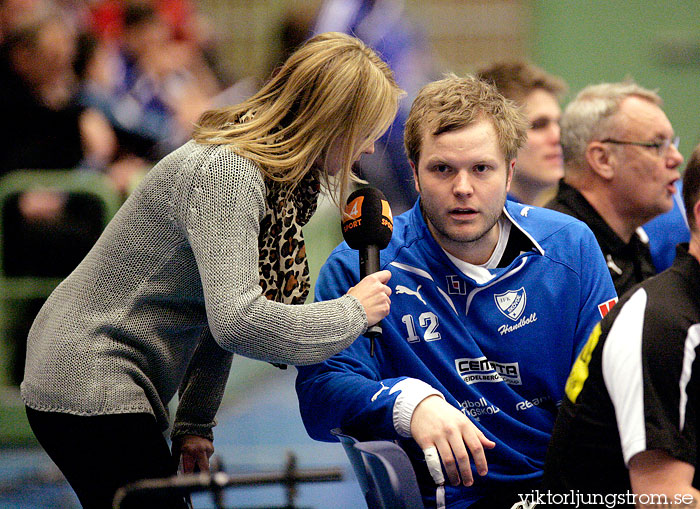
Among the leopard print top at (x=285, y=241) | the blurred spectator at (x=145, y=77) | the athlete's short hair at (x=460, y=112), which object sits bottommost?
the leopard print top at (x=285, y=241)

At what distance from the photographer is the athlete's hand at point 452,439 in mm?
1909

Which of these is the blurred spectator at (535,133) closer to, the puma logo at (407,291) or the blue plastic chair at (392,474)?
the puma logo at (407,291)

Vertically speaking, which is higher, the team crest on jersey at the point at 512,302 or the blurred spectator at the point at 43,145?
the blurred spectator at the point at 43,145

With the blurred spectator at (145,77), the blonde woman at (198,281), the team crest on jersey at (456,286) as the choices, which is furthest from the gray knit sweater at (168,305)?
the blurred spectator at (145,77)

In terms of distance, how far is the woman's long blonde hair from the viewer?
6.44 feet

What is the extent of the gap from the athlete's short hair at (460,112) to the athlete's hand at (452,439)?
0.77 metres

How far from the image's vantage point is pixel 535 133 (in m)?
4.07

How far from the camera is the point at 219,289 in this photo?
181cm

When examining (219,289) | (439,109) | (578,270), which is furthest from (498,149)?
(219,289)

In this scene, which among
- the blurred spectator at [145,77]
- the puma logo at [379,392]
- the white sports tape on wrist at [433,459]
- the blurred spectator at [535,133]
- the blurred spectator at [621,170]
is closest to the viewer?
the white sports tape on wrist at [433,459]

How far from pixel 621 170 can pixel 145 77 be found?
4.03m

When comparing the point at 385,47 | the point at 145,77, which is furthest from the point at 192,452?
the point at 145,77

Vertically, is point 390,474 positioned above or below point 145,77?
below

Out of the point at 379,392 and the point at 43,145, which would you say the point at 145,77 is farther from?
the point at 379,392
